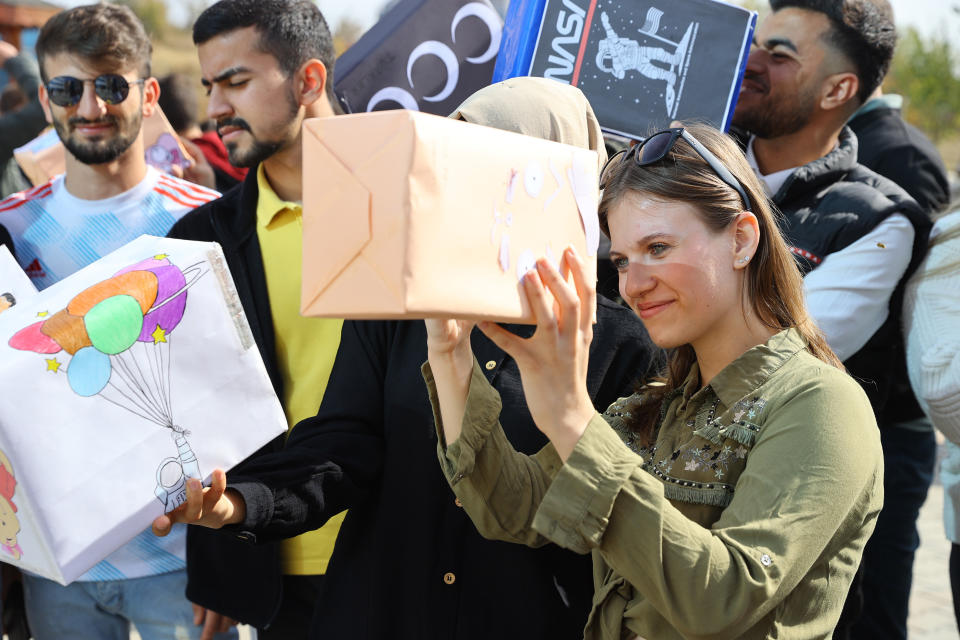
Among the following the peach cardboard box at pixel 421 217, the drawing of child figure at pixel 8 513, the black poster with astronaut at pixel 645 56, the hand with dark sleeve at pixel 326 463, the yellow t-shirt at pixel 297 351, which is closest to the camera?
the peach cardboard box at pixel 421 217

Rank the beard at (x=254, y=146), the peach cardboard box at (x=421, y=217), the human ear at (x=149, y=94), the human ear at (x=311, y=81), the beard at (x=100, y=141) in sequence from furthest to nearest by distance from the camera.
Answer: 1. the human ear at (x=149, y=94)
2. the beard at (x=100, y=141)
3. the human ear at (x=311, y=81)
4. the beard at (x=254, y=146)
5. the peach cardboard box at (x=421, y=217)

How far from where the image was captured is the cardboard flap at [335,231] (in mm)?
1389

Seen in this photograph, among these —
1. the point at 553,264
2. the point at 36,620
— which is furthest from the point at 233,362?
the point at 36,620

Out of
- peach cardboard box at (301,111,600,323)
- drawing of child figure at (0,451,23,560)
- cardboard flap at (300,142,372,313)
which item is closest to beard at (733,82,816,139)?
peach cardboard box at (301,111,600,323)

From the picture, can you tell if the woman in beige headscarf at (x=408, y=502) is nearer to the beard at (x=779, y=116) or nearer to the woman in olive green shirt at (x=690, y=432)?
the woman in olive green shirt at (x=690, y=432)

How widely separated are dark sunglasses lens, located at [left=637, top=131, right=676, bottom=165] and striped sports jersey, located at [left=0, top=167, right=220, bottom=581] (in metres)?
1.82

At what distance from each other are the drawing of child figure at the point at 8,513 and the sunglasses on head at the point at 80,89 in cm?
180

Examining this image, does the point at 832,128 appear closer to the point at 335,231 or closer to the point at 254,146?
the point at 254,146

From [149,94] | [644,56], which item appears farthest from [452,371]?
[149,94]

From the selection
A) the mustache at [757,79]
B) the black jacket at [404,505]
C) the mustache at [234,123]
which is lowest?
the black jacket at [404,505]

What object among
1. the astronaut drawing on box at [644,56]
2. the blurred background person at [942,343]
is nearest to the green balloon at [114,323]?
the astronaut drawing on box at [644,56]

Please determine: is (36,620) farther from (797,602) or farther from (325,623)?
(797,602)

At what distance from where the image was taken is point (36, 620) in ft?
9.36

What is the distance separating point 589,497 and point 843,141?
2205 millimetres
